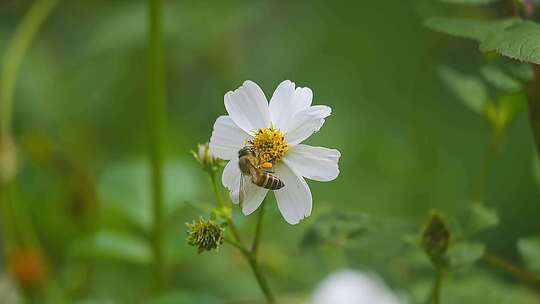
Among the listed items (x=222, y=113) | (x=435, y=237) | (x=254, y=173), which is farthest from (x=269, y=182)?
(x=222, y=113)

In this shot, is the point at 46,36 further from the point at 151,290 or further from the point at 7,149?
the point at 151,290

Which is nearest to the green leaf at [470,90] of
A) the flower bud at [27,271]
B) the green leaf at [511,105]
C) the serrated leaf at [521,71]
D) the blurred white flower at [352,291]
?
the green leaf at [511,105]

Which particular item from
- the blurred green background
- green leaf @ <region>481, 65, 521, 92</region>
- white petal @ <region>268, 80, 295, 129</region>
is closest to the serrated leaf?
green leaf @ <region>481, 65, 521, 92</region>

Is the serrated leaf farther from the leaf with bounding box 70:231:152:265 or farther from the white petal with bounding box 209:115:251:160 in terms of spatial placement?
the leaf with bounding box 70:231:152:265

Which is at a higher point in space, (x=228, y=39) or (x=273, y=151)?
(x=228, y=39)

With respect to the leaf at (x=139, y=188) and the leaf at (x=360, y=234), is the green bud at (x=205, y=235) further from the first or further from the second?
the leaf at (x=139, y=188)

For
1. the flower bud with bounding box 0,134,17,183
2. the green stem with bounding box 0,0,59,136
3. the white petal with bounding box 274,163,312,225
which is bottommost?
the white petal with bounding box 274,163,312,225

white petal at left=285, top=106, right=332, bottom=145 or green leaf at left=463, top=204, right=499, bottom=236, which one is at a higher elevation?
green leaf at left=463, top=204, right=499, bottom=236

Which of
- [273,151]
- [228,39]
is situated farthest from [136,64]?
[273,151]
